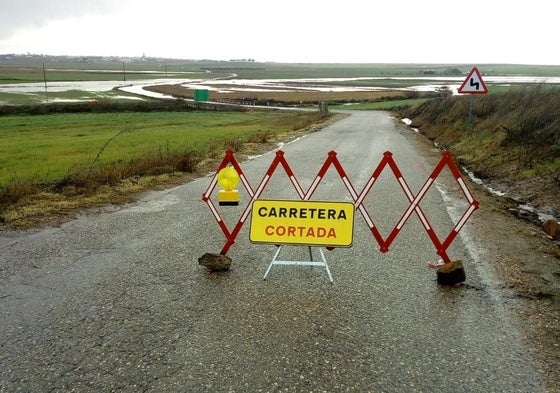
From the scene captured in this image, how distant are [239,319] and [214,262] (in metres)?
1.31

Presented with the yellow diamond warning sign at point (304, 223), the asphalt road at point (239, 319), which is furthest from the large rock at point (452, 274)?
the yellow diamond warning sign at point (304, 223)

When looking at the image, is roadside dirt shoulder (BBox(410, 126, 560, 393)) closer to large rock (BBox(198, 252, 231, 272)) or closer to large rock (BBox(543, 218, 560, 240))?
large rock (BBox(543, 218, 560, 240))

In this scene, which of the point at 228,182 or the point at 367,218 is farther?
the point at 228,182

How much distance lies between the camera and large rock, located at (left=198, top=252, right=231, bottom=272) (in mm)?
5609

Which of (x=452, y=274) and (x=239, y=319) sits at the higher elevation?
(x=452, y=274)

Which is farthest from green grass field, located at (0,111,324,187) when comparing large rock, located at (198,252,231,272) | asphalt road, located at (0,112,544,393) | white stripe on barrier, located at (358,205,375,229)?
white stripe on barrier, located at (358,205,375,229)

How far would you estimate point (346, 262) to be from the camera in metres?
6.00

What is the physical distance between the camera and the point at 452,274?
5.25 m

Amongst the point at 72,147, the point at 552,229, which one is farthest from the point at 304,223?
the point at 72,147

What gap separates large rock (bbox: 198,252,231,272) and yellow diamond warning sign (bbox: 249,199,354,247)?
433 mm

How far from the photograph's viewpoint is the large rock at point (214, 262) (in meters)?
5.61

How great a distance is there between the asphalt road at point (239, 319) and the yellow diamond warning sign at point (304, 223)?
1.26ft

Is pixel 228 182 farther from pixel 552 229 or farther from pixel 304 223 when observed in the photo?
pixel 552 229

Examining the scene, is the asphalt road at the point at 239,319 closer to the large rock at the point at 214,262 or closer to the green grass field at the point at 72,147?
the large rock at the point at 214,262
